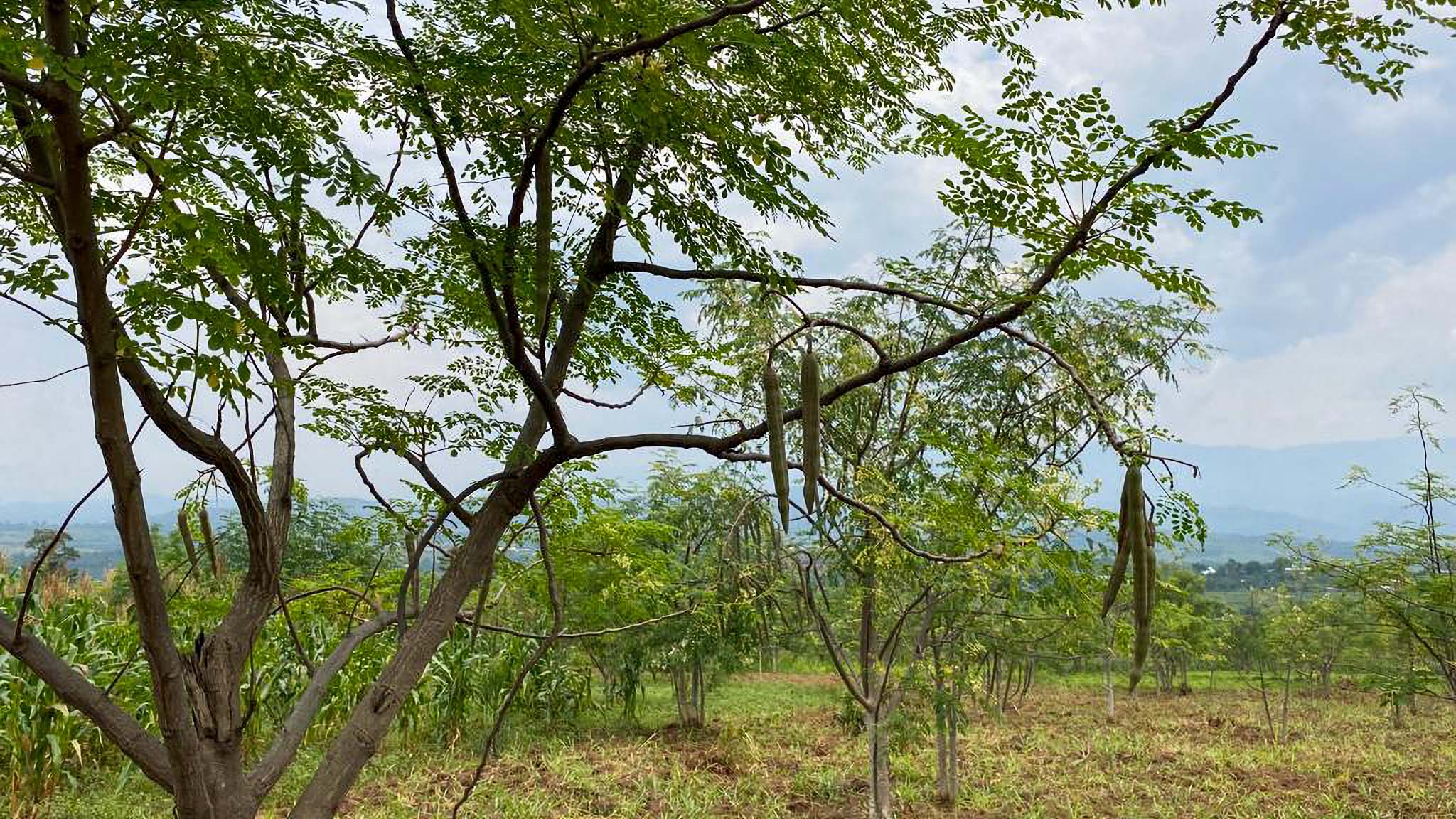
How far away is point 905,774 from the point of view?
862 centimetres

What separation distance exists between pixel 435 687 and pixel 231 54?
8.10m

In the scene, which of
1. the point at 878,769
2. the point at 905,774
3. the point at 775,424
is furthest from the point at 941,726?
the point at 775,424

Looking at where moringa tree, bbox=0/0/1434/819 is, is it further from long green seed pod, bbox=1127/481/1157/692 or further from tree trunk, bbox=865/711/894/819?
tree trunk, bbox=865/711/894/819

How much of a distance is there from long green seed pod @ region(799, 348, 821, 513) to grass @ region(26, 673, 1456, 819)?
5667 millimetres

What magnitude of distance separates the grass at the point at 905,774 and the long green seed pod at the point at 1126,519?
572 centimetres

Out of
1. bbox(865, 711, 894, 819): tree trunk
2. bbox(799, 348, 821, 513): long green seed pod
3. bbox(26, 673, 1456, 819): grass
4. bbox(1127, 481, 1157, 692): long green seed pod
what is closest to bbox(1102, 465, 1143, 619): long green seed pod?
bbox(1127, 481, 1157, 692): long green seed pod

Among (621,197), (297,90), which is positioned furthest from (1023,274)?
(297,90)

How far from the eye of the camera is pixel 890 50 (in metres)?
3.88

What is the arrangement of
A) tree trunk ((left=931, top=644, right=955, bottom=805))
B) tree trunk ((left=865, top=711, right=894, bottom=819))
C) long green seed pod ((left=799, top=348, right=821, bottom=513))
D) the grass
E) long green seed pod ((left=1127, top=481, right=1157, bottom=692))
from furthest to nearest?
the grass < tree trunk ((left=931, top=644, right=955, bottom=805)) < tree trunk ((left=865, top=711, right=894, bottom=819)) < long green seed pod ((left=799, top=348, right=821, bottom=513)) < long green seed pod ((left=1127, top=481, right=1157, bottom=692))

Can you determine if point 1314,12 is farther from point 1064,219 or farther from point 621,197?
point 621,197

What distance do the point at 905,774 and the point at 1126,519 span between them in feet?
24.7

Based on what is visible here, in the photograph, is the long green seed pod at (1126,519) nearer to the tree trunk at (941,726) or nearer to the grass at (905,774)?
the tree trunk at (941,726)

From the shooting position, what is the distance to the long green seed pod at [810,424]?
7.38ft

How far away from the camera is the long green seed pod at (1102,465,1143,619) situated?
1930 millimetres
